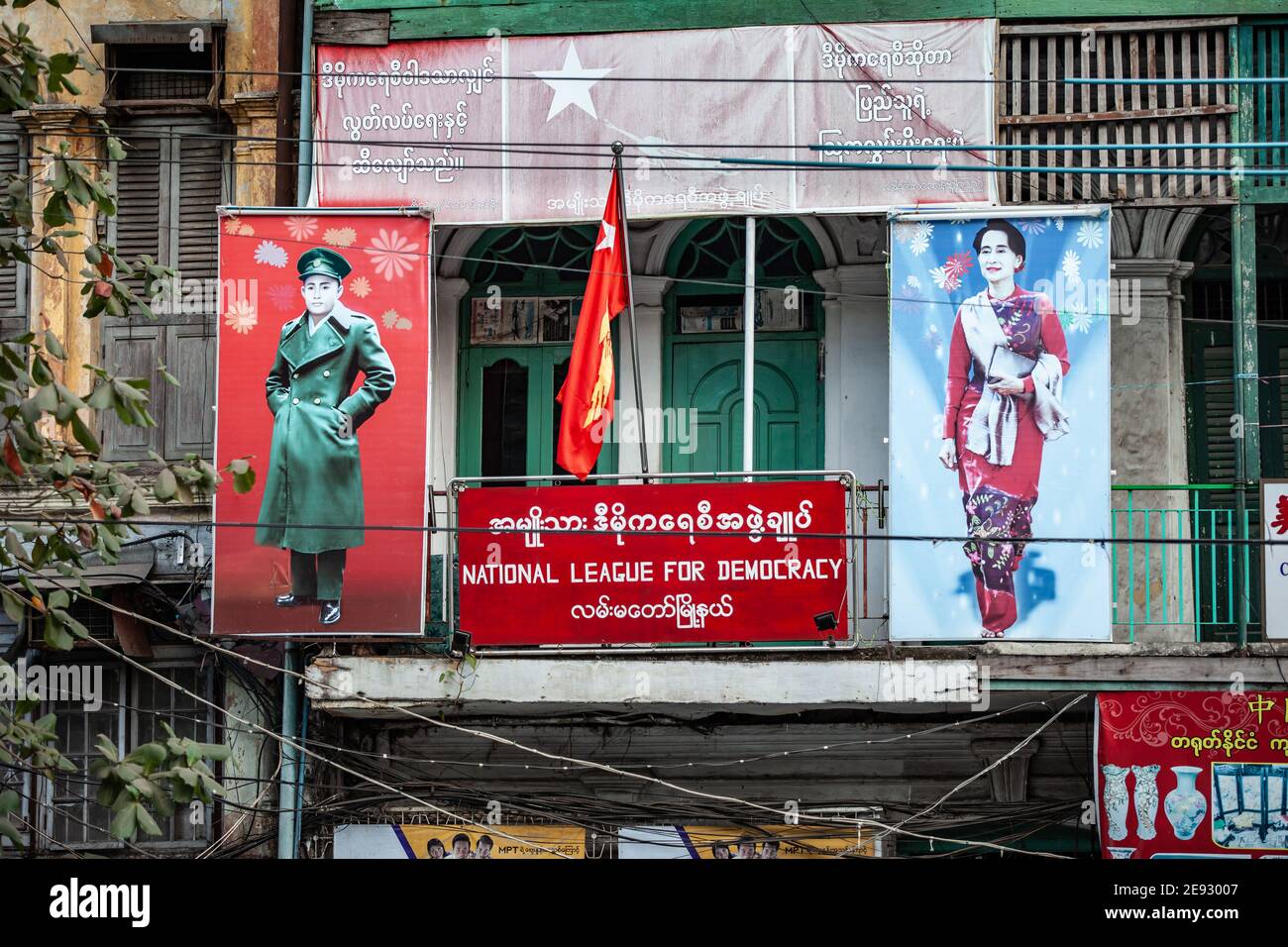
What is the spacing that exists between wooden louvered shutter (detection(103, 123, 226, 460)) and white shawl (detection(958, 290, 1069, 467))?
4907mm

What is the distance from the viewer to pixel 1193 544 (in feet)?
37.4

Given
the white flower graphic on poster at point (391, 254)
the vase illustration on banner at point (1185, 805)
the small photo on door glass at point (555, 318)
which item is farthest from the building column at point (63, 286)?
the vase illustration on banner at point (1185, 805)

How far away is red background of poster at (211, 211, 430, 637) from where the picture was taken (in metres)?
11.3

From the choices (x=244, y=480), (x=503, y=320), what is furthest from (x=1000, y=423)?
(x=244, y=480)

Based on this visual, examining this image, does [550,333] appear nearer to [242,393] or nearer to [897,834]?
[242,393]

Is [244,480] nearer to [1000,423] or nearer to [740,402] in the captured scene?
[1000,423]

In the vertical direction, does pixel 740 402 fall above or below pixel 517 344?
below

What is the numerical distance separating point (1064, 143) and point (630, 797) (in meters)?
4.83

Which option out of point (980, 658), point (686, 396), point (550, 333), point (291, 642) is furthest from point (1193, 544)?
point (291, 642)

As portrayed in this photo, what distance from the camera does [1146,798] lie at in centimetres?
1062

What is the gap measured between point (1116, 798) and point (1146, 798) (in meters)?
0.17

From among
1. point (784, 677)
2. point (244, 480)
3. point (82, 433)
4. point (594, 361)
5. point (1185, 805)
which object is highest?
point (594, 361)

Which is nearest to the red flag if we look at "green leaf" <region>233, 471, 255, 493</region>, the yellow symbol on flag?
the yellow symbol on flag

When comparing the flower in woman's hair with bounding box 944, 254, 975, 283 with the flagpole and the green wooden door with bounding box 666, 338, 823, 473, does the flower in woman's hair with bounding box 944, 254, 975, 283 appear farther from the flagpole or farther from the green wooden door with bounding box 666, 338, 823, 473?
the flagpole
